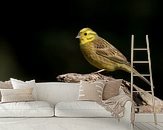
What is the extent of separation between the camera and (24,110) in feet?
14.8

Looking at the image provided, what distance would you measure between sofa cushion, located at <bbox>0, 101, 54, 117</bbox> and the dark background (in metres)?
1.32

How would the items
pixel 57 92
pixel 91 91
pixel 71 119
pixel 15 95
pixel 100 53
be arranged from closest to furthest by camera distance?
1. pixel 71 119
2. pixel 15 95
3. pixel 91 91
4. pixel 57 92
5. pixel 100 53

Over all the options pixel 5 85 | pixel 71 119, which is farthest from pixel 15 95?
pixel 71 119

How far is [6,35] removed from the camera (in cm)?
587

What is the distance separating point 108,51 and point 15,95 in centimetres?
178

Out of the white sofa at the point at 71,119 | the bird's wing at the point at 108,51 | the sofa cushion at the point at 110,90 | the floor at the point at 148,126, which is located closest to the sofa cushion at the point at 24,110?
the white sofa at the point at 71,119

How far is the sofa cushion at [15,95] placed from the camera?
482 cm

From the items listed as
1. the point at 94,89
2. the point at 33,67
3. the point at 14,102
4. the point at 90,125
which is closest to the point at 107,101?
the point at 94,89

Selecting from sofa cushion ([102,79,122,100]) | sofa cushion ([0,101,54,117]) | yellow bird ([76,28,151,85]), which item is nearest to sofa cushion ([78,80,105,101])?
sofa cushion ([102,79,122,100])

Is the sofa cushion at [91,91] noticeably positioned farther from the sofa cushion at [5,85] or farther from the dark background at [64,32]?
the sofa cushion at [5,85]

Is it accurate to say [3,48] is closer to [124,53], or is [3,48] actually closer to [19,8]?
[19,8]

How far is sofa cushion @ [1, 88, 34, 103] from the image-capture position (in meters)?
4.82

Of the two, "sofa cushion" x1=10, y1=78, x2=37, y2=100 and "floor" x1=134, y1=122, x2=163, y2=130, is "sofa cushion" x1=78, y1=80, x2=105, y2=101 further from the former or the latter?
"floor" x1=134, y1=122, x2=163, y2=130

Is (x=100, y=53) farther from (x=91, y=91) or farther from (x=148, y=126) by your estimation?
(x=148, y=126)
